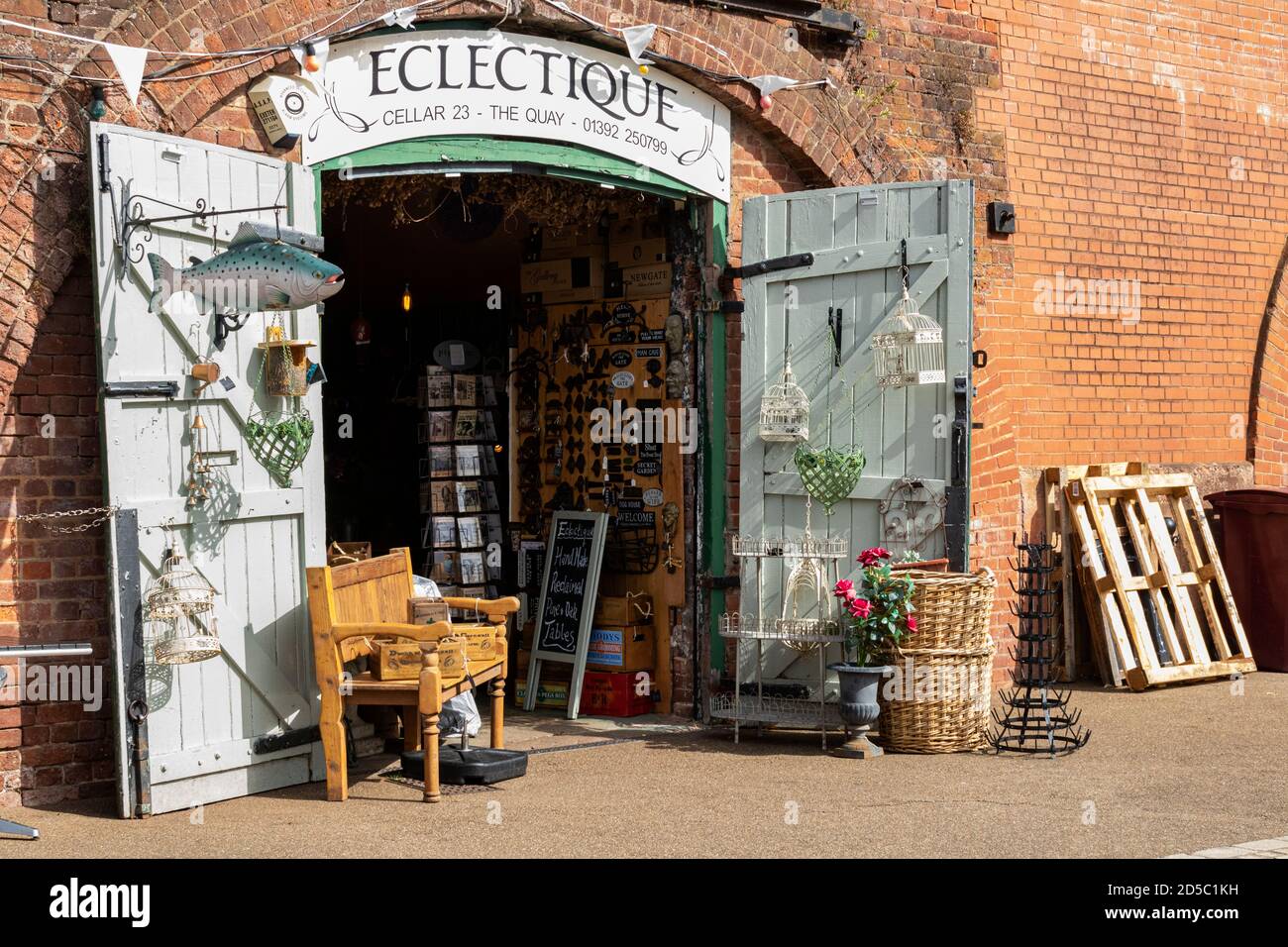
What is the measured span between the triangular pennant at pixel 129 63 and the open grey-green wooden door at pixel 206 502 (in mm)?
195

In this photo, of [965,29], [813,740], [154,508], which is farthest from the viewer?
[965,29]

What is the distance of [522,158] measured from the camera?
295 inches

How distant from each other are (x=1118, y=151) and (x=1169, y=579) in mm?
3033

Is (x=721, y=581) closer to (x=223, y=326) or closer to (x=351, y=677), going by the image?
(x=351, y=677)

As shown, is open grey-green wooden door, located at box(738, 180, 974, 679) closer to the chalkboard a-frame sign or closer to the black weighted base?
the chalkboard a-frame sign

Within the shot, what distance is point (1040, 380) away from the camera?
9.77 metres

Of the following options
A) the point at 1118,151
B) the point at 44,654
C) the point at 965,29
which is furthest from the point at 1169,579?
the point at 44,654

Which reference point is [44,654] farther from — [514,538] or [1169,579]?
[1169,579]

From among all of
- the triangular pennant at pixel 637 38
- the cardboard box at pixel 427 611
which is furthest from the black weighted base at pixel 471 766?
the triangular pennant at pixel 637 38

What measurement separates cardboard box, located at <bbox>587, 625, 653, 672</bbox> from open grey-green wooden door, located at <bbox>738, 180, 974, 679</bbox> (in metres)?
1.00

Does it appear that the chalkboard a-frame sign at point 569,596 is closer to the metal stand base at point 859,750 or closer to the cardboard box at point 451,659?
the metal stand base at point 859,750

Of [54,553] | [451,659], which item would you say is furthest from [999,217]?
[54,553]

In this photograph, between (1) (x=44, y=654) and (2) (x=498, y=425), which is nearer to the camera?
(1) (x=44, y=654)

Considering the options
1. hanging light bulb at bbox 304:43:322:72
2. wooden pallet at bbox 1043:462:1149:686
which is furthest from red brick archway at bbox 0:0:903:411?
wooden pallet at bbox 1043:462:1149:686
